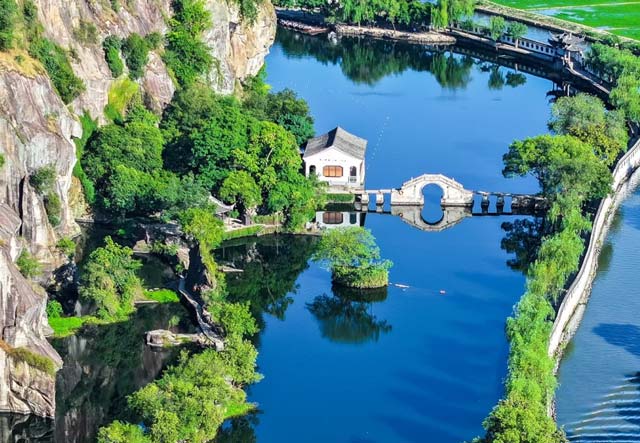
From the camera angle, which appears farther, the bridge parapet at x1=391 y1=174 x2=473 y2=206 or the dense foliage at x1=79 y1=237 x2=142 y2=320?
the bridge parapet at x1=391 y1=174 x2=473 y2=206

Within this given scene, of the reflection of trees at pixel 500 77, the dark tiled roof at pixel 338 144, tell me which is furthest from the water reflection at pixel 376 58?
the dark tiled roof at pixel 338 144

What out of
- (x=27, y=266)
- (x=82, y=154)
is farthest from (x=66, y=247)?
(x=82, y=154)

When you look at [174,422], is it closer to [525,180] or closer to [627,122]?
[525,180]

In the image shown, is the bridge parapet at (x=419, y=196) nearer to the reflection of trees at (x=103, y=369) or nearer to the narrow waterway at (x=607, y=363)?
the narrow waterway at (x=607, y=363)

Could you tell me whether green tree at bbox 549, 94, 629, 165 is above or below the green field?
below

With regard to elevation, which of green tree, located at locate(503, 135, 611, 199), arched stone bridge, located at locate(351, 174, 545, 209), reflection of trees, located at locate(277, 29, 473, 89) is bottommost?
arched stone bridge, located at locate(351, 174, 545, 209)

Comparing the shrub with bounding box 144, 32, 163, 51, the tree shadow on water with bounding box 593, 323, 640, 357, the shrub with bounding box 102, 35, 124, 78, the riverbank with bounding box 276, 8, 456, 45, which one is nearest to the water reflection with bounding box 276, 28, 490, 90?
the riverbank with bounding box 276, 8, 456, 45

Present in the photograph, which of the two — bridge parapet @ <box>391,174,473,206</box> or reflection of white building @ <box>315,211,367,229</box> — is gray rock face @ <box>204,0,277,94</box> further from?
bridge parapet @ <box>391,174,473,206</box>

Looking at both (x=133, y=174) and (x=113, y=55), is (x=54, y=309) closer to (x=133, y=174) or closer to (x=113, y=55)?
(x=133, y=174)

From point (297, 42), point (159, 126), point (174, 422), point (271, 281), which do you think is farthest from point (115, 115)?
point (297, 42)
